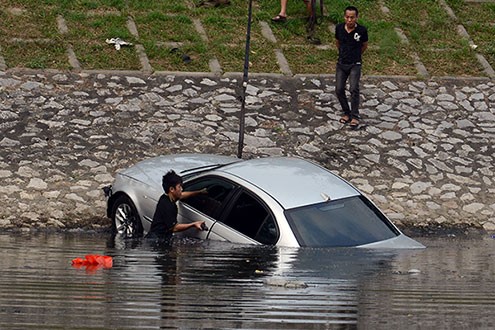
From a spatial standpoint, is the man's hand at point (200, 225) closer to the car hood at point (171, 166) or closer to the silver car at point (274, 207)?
the silver car at point (274, 207)

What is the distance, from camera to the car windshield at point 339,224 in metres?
11.9

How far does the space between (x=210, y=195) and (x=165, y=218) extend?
54 cm

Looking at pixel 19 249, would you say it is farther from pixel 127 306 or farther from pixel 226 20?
pixel 226 20

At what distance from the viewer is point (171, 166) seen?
1397 centimetres

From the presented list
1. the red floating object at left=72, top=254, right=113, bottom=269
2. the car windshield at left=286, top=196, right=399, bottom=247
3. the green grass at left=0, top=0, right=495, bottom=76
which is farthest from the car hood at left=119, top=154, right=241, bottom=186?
the green grass at left=0, top=0, right=495, bottom=76

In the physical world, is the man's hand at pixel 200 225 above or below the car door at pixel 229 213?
below

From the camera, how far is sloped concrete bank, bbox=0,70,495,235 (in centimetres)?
1572

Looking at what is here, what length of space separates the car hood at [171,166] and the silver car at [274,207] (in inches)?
1.9

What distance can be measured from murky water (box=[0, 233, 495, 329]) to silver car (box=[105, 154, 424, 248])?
9.0 inches

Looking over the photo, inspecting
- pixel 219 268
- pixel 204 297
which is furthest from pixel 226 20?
pixel 204 297

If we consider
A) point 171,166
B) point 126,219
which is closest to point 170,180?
point 126,219

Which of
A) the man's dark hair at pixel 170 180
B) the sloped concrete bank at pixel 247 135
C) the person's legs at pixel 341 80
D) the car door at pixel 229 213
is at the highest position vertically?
the man's dark hair at pixel 170 180

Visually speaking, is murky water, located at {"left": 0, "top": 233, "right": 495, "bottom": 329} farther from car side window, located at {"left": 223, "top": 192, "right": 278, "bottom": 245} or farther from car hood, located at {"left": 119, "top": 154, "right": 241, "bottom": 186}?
car hood, located at {"left": 119, "top": 154, "right": 241, "bottom": 186}

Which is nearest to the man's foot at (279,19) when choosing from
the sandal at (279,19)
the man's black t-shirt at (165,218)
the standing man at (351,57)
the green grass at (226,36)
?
the sandal at (279,19)
